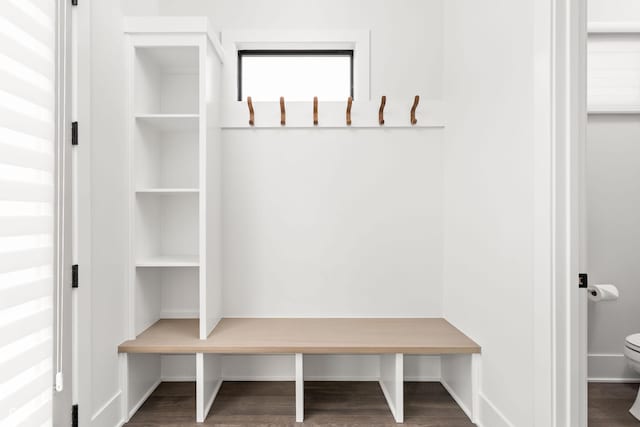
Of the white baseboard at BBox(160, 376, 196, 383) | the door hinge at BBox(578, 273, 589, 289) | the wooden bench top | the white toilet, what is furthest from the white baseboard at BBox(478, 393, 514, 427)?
the white baseboard at BBox(160, 376, 196, 383)

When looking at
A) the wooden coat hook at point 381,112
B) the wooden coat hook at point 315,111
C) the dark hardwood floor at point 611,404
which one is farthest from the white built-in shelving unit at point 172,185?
the dark hardwood floor at point 611,404

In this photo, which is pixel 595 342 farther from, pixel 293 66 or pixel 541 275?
pixel 293 66

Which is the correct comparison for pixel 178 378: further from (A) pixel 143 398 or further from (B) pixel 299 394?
(B) pixel 299 394

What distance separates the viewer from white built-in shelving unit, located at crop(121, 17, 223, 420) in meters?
1.96

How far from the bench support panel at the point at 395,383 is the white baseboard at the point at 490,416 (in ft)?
1.27

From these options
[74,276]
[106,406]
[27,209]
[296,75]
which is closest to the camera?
[27,209]

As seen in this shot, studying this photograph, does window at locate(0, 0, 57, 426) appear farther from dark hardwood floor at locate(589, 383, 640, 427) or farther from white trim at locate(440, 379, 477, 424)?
dark hardwood floor at locate(589, 383, 640, 427)

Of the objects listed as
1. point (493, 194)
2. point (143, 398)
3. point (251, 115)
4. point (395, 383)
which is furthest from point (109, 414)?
point (493, 194)

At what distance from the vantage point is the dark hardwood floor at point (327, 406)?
1923 mm

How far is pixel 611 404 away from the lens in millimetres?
2100

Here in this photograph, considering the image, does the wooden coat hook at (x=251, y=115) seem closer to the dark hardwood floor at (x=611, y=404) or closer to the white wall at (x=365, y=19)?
the white wall at (x=365, y=19)

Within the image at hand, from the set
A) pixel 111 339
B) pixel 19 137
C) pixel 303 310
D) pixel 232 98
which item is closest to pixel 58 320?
pixel 111 339

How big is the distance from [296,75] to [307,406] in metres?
2.05

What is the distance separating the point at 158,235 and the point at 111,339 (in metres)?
0.70
